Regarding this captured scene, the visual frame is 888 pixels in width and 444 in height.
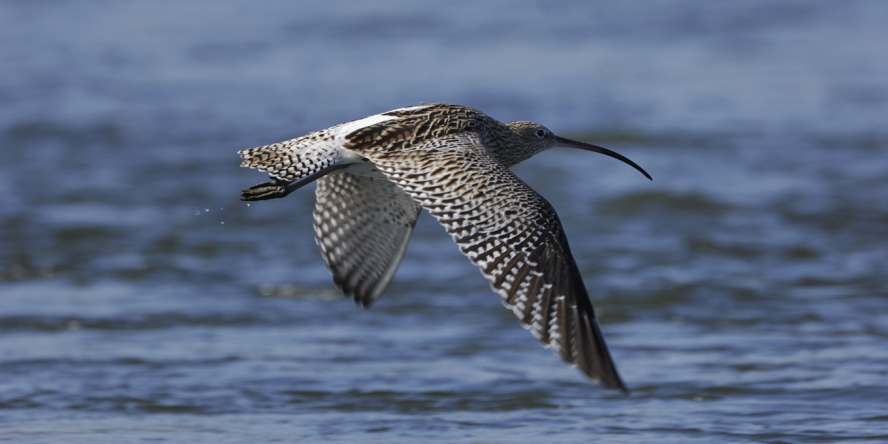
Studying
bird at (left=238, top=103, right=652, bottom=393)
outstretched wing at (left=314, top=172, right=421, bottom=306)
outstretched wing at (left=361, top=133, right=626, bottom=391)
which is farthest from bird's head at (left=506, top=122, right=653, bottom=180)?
outstretched wing at (left=361, top=133, right=626, bottom=391)

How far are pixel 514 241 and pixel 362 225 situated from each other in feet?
4.91

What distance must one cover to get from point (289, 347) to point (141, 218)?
351 centimetres

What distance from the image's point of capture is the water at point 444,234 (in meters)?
6.15

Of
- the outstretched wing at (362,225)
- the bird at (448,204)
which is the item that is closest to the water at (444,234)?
the outstretched wing at (362,225)

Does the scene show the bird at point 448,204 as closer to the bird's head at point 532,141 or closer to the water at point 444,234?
the bird's head at point 532,141

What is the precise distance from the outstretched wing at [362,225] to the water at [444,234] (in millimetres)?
747

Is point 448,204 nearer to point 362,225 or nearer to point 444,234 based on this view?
point 362,225

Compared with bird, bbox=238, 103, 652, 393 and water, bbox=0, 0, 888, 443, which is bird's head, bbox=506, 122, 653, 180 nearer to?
bird, bbox=238, 103, 652, 393

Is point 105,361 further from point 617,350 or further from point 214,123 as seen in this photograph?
point 214,123

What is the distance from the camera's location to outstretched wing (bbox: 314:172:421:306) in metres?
5.99

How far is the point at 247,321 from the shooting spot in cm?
768

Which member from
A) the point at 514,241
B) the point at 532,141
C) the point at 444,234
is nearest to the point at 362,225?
the point at 532,141

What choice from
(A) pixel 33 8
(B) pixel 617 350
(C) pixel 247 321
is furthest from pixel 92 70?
(B) pixel 617 350

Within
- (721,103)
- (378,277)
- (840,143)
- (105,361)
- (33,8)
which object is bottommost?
(105,361)
